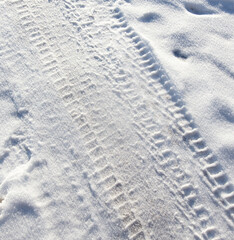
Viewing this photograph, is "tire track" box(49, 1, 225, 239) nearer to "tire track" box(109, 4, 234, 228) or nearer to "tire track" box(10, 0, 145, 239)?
"tire track" box(109, 4, 234, 228)

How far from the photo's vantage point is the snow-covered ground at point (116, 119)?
1.43 metres

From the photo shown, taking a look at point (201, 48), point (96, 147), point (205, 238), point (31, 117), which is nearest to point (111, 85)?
point (96, 147)

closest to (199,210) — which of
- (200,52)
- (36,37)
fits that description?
(200,52)

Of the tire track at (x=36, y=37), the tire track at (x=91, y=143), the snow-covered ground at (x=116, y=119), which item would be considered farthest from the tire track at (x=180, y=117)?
the tire track at (x=36, y=37)

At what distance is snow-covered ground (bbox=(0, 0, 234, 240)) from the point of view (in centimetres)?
143

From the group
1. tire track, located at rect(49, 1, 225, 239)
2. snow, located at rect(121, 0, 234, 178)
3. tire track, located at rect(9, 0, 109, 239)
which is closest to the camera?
tire track, located at rect(49, 1, 225, 239)

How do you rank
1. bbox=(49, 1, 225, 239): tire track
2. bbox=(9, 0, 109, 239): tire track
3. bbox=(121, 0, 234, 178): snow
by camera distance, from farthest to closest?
bbox=(9, 0, 109, 239): tire track
bbox=(121, 0, 234, 178): snow
bbox=(49, 1, 225, 239): tire track

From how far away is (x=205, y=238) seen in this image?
1.37 metres

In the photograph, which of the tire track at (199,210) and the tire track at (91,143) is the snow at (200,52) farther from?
the tire track at (91,143)

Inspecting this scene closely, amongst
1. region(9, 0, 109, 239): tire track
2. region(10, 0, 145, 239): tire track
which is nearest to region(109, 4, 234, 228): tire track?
region(10, 0, 145, 239): tire track

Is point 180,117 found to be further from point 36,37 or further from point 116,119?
point 36,37

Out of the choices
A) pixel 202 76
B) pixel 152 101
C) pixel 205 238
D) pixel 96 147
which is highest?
pixel 202 76

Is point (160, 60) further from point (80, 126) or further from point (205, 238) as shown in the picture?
point (205, 238)

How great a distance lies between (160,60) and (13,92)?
1.02 metres
